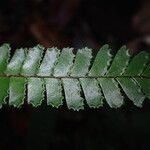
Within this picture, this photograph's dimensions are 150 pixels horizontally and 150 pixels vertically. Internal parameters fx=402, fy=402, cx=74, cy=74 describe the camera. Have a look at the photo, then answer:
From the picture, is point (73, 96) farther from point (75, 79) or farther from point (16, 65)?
point (16, 65)

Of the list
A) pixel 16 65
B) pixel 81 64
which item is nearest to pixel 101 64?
pixel 81 64

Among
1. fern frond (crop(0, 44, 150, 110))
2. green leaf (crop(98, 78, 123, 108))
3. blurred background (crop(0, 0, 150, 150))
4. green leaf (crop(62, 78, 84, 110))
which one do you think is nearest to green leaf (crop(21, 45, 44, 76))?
fern frond (crop(0, 44, 150, 110))

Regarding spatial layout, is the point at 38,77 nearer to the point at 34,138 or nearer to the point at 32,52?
the point at 32,52

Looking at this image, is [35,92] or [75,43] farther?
[75,43]

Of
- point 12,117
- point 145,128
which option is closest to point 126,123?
point 145,128

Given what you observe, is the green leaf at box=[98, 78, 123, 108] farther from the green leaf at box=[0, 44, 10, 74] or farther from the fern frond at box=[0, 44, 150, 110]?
the green leaf at box=[0, 44, 10, 74]

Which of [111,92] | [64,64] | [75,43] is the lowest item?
[111,92]
